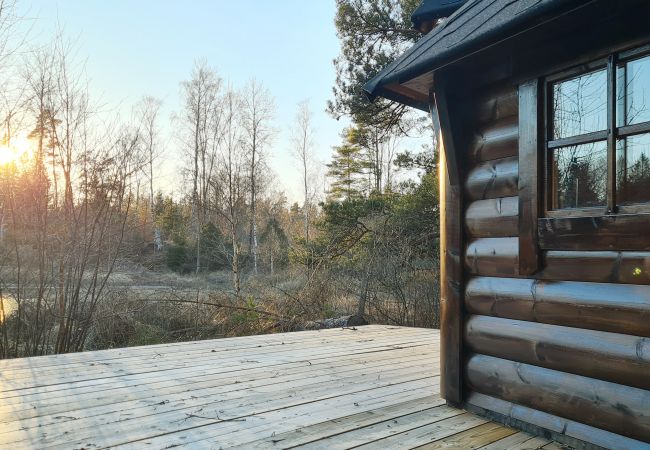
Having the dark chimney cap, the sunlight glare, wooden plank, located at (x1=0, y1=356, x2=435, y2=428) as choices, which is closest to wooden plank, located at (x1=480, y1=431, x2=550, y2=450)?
wooden plank, located at (x1=0, y1=356, x2=435, y2=428)

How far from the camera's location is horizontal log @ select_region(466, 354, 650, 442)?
6.27 feet

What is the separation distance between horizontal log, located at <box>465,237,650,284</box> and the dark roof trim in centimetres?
101

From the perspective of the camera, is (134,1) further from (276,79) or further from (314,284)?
(276,79)

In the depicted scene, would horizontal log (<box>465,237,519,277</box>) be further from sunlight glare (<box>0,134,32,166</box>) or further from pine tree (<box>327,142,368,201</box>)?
pine tree (<box>327,142,368,201</box>)

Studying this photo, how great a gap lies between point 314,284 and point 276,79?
1291cm

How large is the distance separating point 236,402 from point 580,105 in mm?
2455

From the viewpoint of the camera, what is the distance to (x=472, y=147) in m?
2.73

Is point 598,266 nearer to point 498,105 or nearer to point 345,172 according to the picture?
point 498,105

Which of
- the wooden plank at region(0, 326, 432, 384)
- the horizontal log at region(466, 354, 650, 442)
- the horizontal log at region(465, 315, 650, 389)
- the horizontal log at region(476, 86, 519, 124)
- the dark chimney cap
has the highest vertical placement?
the dark chimney cap

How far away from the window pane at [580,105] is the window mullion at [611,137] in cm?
4

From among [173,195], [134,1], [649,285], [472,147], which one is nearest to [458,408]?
[649,285]

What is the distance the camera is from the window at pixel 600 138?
1.93m

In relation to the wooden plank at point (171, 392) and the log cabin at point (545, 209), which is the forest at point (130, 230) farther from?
the log cabin at point (545, 209)

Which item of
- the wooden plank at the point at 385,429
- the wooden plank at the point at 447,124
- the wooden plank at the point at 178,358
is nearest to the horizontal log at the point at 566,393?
the wooden plank at the point at 385,429
